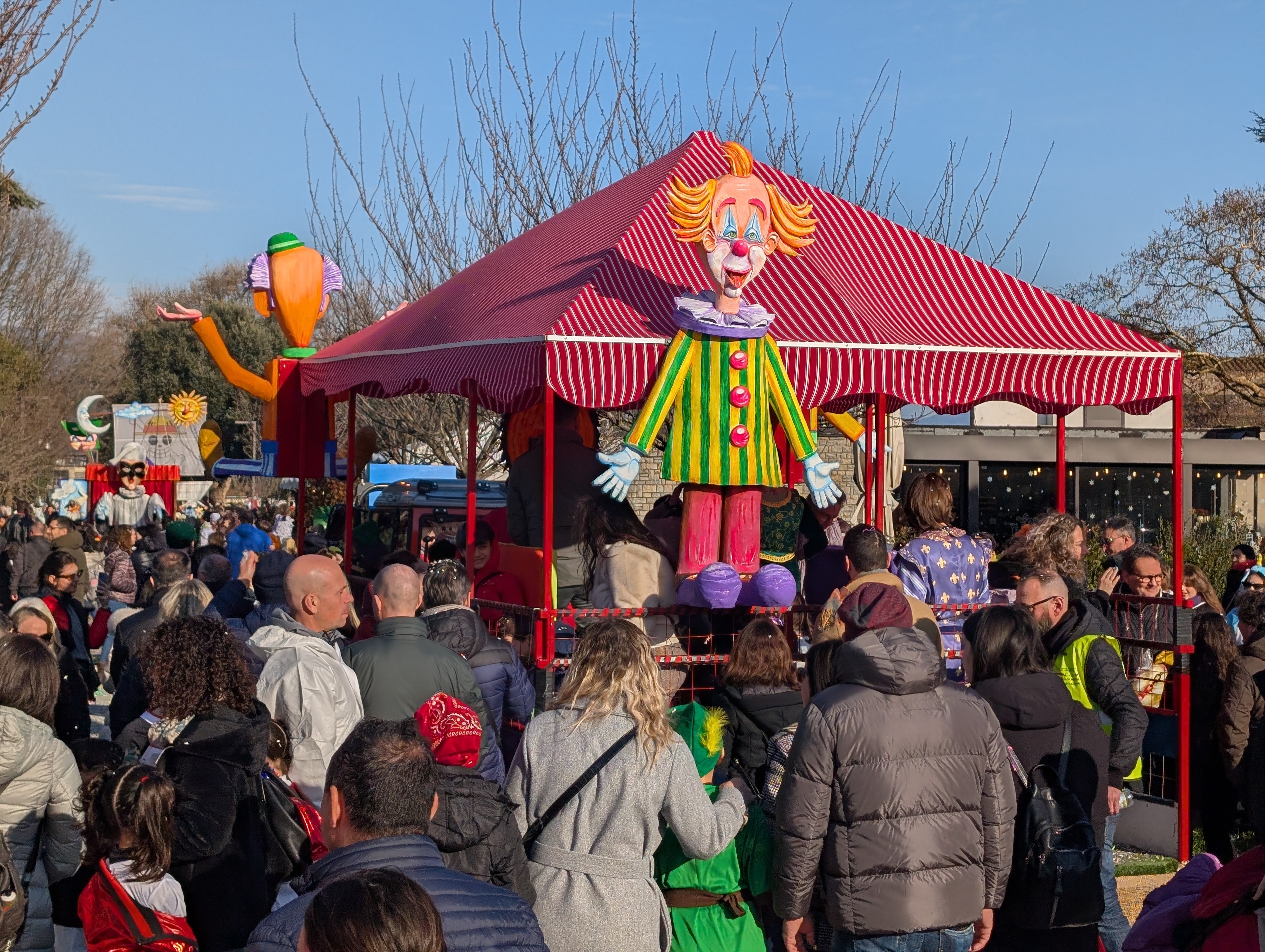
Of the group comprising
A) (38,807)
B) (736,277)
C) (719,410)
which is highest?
(736,277)

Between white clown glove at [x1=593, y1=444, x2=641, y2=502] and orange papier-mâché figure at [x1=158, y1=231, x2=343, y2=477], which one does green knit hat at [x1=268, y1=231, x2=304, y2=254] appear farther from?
white clown glove at [x1=593, y1=444, x2=641, y2=502]

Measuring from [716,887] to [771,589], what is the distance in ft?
11.1

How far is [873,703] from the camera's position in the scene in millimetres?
3613

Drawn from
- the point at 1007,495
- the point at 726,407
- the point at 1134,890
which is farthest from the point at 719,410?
the point at 1007,495

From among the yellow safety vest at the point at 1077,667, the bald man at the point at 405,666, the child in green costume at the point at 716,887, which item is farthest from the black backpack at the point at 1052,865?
the bald man at the point at 405,666

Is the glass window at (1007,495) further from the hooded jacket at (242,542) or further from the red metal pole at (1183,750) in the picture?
the red metal pole at (1183,750)

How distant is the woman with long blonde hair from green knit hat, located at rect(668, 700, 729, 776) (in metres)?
0.30

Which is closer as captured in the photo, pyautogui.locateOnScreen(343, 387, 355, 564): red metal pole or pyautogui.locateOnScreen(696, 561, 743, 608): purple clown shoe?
pyautogui.locateOnScreen(696, 561, 743, 608): purple clown shoe

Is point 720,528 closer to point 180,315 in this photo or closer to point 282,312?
point 282,312

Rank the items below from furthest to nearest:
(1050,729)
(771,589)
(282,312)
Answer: (282,312)
(771,589)
(1050,729)

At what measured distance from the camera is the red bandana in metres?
3.56

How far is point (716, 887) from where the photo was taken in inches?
153

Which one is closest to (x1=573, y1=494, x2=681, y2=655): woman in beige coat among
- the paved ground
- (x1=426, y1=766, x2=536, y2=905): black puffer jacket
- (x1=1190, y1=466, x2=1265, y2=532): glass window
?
the paved ground

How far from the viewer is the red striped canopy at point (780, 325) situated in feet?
23.8
